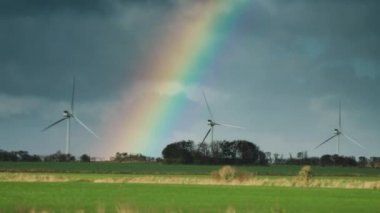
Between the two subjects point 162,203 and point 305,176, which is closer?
point 162,203

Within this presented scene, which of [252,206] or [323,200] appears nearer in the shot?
[252,206]

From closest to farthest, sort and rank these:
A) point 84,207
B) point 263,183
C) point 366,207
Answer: point 84,207
point 366,207
point 263,183

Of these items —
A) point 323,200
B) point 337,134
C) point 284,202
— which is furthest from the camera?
point 337,134

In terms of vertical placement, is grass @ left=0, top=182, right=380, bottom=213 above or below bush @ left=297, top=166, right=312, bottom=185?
below

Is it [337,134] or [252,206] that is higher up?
[337,134]

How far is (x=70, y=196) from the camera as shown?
5694cm

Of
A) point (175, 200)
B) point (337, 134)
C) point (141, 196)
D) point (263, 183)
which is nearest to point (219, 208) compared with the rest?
point (175, 200)

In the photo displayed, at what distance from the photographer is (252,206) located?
1909 inches

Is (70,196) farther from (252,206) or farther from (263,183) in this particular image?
(263,183)

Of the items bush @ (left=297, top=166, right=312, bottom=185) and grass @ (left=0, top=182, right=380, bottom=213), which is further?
bush @ (left=297, top=166, right=312, bottom=185)

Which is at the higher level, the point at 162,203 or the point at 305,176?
the point at 305,176

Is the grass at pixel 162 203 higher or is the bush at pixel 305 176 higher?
the bush at pixel 305 176

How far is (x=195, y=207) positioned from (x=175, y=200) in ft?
22.8

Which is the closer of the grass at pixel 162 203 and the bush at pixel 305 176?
the grass at pixel 162 203
